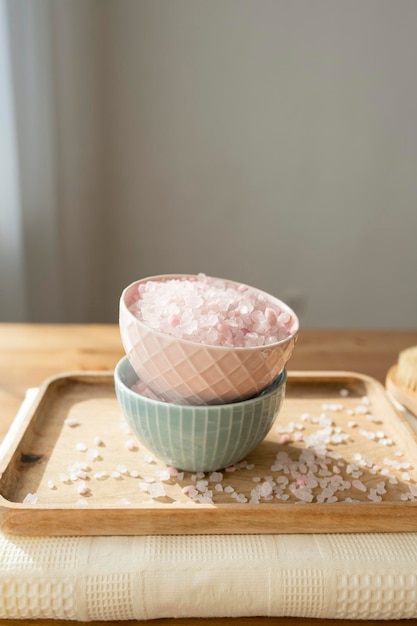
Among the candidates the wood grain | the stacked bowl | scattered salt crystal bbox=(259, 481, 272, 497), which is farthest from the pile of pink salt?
the wood grain

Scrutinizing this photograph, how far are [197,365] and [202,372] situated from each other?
0.03 ft

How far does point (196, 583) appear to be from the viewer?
59 centimetres

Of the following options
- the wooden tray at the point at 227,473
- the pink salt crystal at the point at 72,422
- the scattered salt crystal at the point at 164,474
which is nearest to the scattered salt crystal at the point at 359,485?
the wooden tray at the point at 227,473

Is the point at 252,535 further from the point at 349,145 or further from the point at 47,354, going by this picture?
the point at 349,145

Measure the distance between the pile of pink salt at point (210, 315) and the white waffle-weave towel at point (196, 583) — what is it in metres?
0.22

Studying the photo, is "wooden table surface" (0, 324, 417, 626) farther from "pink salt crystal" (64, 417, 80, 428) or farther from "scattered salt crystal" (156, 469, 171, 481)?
"scattered salt crystal" (156, 469, 171, 481)

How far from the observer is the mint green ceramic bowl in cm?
68

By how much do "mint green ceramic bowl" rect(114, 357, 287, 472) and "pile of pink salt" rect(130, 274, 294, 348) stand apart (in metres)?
0.07

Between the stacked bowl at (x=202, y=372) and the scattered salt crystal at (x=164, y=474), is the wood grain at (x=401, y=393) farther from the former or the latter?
the scattered salt crystal at (x=164, y=474)

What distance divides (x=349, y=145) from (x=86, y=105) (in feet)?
3.16

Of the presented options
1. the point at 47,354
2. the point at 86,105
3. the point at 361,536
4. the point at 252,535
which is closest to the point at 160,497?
the point at 252,535

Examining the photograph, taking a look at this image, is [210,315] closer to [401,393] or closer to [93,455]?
[93,455]

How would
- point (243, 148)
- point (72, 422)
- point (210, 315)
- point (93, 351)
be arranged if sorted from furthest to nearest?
point (243, 148) < point (93, 351) < point (72, 422) < point (210, 315)

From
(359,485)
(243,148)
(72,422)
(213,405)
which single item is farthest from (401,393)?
(243,148)
